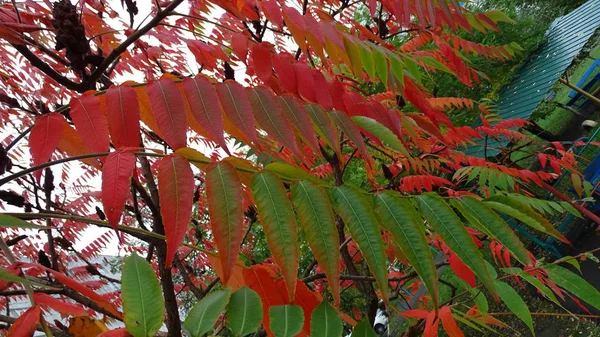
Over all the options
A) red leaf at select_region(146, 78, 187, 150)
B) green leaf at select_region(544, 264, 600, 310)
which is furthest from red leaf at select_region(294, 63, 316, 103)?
green leaf at select_region(544, 264, 600, 310)

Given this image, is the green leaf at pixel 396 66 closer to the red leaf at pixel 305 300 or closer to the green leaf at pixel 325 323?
the red leaf at pixel 305 300

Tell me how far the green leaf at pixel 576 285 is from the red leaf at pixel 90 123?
4.75 feet

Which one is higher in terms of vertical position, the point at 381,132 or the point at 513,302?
the point at 381,132

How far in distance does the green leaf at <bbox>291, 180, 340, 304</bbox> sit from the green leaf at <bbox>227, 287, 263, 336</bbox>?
154 mm

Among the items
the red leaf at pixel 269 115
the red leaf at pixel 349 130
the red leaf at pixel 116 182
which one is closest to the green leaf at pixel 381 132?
the red leaf at pixel 349 130

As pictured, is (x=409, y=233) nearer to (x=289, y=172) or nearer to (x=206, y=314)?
(x=289, y=172)

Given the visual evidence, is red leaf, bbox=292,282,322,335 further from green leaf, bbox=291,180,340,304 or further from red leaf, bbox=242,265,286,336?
green leaf, bbox=291,180,340,304

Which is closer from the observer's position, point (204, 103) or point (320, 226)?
point (320, 226)

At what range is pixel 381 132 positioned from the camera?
138 centimetres

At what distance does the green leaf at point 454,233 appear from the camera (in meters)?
0.86

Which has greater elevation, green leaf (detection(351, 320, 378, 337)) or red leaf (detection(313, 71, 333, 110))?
red leaf (detection(313, 71, 333, 110))

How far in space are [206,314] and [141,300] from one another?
0.11m

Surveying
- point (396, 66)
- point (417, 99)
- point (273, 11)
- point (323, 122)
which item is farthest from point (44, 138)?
point (417, 99)

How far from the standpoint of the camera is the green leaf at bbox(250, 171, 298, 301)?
0.79m
